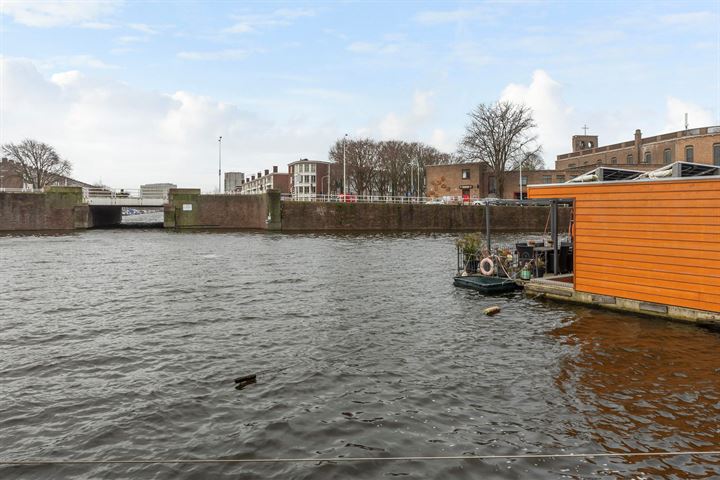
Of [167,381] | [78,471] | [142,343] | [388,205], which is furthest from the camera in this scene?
[388,205]

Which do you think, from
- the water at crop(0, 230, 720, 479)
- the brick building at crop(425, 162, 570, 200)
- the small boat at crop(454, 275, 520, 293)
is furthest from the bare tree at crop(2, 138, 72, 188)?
the small boat at crop(454, 275, 520, 293)

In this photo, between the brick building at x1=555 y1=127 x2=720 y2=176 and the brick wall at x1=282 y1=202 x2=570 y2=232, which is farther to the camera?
the brick building at x1=555 y1=127 x2=720 y2=176

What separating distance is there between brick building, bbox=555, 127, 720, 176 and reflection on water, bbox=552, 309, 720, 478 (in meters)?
66.7

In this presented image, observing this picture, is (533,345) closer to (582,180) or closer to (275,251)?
(582,180)

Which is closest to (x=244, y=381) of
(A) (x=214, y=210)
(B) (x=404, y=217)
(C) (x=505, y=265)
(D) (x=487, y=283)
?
(D) (x=487, y=283)

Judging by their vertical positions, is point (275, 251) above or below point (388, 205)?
below

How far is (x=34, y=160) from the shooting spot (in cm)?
9062

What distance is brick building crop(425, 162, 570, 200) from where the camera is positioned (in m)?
84.8

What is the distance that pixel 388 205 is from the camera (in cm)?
6500

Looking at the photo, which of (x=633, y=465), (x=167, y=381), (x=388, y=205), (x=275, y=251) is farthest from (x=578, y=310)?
(x=388, y=205)

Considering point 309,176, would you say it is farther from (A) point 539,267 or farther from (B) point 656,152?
(A) point 539,267

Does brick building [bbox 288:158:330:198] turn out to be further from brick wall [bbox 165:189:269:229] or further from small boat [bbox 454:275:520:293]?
small boat [bbox 454:275:520:293]

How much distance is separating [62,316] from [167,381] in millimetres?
8442

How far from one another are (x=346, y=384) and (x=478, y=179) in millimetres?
78544
